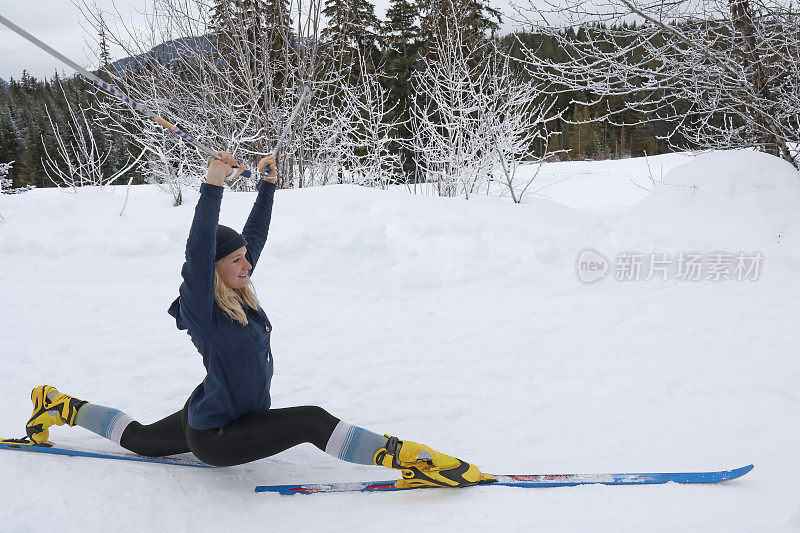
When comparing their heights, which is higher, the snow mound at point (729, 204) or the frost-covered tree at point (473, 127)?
the frost-covered tree at point (473, 127)

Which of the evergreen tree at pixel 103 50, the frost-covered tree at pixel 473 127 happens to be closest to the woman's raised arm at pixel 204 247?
the frost-covered tree at pixel 473 127

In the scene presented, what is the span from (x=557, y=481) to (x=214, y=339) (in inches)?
58.4

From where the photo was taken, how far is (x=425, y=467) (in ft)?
6.56

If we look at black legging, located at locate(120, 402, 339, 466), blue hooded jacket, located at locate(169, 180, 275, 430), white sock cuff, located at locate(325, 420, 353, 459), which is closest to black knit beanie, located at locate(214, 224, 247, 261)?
blue hooded jacket, located at locate(169, 180, 275, 430)

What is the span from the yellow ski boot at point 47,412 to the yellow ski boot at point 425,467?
1.55 m

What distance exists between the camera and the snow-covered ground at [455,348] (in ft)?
6.29

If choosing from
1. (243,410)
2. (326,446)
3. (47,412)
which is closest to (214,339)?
(243,410)

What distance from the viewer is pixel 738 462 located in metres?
2.25

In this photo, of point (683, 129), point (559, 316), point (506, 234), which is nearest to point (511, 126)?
point (683, 129)

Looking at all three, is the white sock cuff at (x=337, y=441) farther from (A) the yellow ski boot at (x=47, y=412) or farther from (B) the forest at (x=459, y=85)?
(B) the forest at (x=459, y=85)

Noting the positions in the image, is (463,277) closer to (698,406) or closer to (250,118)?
(698,406)

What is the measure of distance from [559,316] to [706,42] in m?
3.48

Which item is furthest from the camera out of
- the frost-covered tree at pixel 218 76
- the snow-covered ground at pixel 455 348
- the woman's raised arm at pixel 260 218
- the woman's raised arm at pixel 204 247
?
the frost-covered tree at pixel 218 76

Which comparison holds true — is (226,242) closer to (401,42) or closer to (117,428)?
(117,428)
